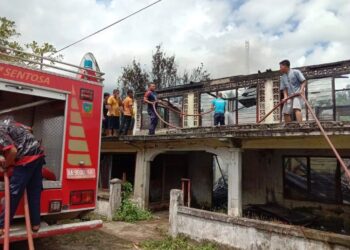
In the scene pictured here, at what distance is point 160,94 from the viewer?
1891cm

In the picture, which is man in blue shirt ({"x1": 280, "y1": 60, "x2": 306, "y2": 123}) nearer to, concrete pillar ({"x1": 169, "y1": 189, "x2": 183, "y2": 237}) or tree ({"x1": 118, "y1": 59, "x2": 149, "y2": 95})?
concrete pillar ({"x1": 169, "y1": 189, "x2": 183, "y2": 237})

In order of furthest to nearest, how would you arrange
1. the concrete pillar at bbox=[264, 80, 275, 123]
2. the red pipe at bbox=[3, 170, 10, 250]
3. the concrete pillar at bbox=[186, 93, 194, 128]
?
the concrete pillar at bbox=[186, 93, 194, 128], the concrete pillar at bbox=[264, 80, 275, 123], the red pipe at bbox=[3, 170, 10, 250]

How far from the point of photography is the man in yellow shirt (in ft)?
41.0

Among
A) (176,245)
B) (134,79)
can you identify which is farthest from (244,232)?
(134,79)

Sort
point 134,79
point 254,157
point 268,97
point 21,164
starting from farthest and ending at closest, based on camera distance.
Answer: point 134,79, point 268,97, point 254,157, point 21,164

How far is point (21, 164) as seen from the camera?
4.33 metres

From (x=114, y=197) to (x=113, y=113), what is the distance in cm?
317

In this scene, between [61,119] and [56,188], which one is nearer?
[56,188]

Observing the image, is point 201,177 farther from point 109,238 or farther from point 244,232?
point 244,232

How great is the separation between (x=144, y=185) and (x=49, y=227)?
7.39 meters

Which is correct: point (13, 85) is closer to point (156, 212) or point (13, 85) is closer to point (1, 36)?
point (156, 212)

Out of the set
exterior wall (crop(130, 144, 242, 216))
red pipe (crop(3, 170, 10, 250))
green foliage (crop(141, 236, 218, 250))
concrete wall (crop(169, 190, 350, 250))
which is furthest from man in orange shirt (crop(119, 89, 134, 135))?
red pipe (crop(3, 170, 10, 250))

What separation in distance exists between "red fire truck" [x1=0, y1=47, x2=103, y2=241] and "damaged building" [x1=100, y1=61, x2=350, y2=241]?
4.33 m

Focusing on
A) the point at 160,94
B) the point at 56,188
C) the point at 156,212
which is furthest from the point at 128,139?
the point at 160,94
